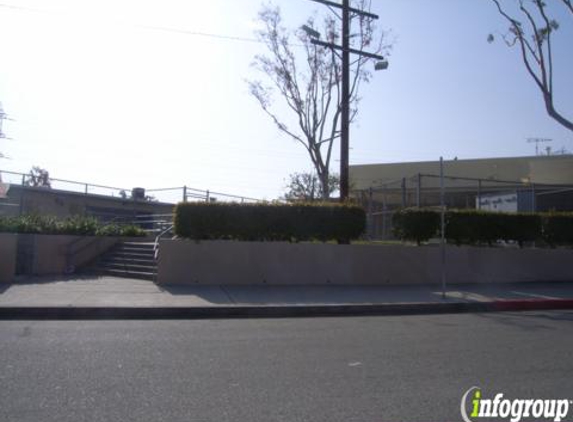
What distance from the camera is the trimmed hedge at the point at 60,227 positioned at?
1828 centimetres

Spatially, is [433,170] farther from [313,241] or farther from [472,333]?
[472,333]

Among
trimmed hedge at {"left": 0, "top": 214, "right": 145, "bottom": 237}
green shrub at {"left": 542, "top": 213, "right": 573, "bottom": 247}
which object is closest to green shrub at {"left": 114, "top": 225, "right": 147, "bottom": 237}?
trimmed hedge at {"left": 0, "top": 214, "right": 145, "bottom": 237}

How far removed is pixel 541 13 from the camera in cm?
2150

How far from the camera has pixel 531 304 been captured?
46.6 ft

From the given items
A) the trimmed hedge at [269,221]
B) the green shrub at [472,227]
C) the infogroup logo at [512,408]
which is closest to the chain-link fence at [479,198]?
the green shrub at [472,227]

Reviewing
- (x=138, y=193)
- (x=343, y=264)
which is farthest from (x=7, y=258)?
(x=138, y=193)

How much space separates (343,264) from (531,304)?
5133 millimetres

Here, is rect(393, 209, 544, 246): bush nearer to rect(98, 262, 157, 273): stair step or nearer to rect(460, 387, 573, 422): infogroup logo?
rect(98, 262, 157, 273): stair step

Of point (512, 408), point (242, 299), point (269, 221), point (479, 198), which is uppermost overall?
point (479, 198)

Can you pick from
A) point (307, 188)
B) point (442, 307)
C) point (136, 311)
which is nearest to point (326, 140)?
point (442, 307)

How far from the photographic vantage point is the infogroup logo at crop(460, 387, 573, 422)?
5719 millimetres

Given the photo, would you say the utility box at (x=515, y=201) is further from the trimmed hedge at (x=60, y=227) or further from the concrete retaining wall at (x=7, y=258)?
the concrete retaining wall at (x=7, y=258)

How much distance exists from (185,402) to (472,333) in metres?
5.90

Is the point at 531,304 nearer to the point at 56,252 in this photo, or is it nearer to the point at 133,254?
the point at 133,254
